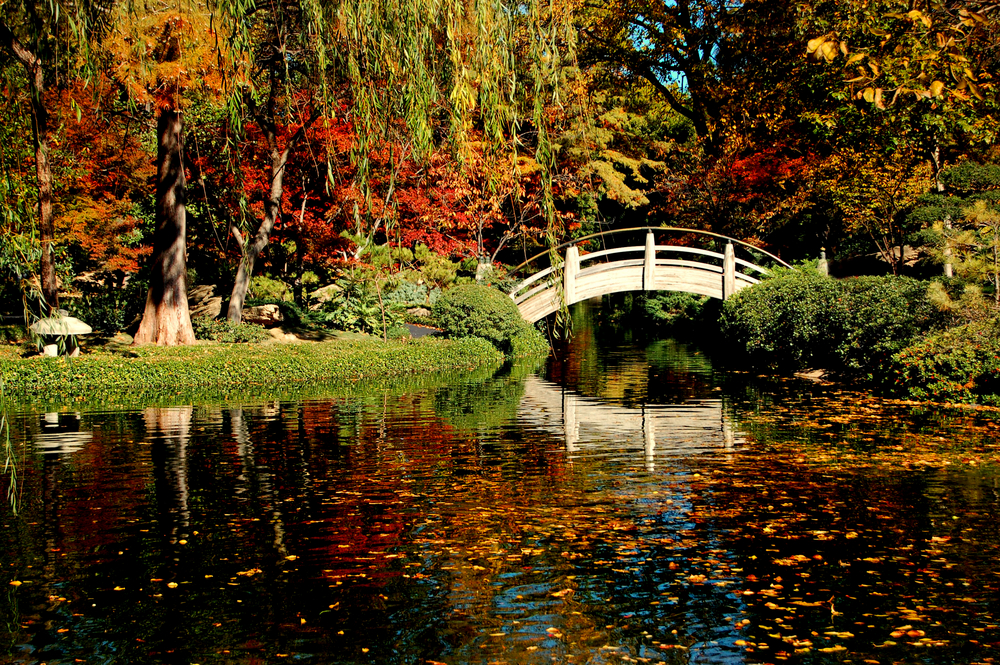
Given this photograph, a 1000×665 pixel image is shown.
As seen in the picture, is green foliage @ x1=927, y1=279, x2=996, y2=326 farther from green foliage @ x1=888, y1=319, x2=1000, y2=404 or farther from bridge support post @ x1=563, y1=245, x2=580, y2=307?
bridge support post @ x1=563, y1=245, x2=580, y2=307

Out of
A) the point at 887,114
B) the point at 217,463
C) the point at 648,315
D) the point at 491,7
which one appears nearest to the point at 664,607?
the point at 491,7

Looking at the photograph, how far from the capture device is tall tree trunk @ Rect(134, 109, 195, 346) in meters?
24.6

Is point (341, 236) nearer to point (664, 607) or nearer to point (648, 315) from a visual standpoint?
point (648, 315)

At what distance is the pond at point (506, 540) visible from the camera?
672 cm

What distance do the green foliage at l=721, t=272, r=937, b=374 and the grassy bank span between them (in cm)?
742

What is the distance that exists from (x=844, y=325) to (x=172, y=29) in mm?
15192

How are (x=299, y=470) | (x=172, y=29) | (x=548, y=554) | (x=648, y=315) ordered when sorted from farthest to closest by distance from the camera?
(x=648, y=315) < (x=172, y=29) < (x=299, y=470) < (x=548, y=554)

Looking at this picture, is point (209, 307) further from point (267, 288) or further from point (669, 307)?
point (669, 307)

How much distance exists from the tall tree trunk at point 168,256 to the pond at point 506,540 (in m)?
8.07

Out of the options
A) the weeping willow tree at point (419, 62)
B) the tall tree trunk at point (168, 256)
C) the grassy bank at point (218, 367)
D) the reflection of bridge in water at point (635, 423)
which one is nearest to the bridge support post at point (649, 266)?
the grassy bank at point (218, 367)

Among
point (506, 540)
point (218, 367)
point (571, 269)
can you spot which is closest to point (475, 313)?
point (571, 269)

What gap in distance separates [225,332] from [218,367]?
4.64 metres

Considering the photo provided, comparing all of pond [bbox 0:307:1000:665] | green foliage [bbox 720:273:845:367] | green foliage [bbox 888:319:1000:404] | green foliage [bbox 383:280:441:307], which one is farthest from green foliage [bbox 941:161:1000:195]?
green foliage [bbox 383:280:441:307]

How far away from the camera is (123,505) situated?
10.8m
